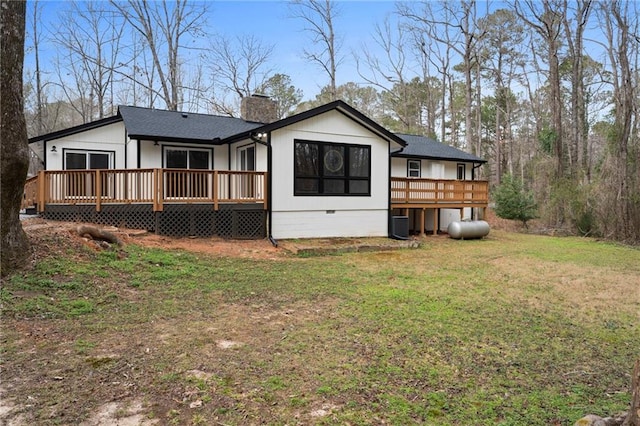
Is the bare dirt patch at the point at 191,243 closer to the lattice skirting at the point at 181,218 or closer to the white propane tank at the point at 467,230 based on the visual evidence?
the lattice skirting at the point at 181,218

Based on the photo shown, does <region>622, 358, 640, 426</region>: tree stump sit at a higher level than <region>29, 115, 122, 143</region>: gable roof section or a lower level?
lower

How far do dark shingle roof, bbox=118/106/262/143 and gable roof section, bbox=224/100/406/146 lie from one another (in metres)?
1.36

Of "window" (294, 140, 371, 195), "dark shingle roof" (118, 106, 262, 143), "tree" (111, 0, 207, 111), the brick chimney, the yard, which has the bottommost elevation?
the yard

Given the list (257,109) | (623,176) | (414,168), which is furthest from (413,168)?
(623,176)

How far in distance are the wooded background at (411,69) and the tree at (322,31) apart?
0.21 feet

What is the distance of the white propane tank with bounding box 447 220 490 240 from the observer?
44.8 ft

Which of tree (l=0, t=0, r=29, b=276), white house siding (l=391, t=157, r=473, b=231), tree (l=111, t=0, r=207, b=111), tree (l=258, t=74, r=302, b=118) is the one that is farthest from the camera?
tree (l=258, t=74, r=302, b=118)

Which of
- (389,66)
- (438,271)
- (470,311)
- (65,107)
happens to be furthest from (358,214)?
(65,107)

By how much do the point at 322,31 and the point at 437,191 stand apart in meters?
15.9

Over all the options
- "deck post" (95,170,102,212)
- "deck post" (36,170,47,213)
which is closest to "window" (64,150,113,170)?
"deck post" (36,170,47,213)

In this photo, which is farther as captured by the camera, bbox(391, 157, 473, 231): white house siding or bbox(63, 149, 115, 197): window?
bbox(391, 157, 473, 231): white house siding

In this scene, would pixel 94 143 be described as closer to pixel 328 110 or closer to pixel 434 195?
pixel 328 110

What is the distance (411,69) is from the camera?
2916 centimetres

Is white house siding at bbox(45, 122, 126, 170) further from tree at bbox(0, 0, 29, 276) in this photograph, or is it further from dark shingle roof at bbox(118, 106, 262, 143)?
tree at bbox(0, 0, 29, 276)
